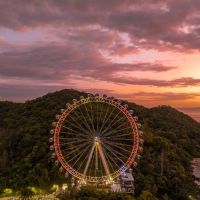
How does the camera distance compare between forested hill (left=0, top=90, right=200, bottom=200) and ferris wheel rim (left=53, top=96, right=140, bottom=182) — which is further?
forested hill (left=0, top=90, right=200, bottom=200)

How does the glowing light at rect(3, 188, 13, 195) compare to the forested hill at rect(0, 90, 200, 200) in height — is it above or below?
below

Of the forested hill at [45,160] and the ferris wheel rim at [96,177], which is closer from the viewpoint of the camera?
the ferris wheel rim at [96,177]

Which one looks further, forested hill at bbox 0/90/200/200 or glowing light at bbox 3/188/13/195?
forested hill at bbox 0/90/200/200

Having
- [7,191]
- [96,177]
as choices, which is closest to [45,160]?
[7,191]

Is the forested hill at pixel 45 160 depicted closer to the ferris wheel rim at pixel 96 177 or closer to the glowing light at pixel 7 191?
the glowing light at pixel 7 191

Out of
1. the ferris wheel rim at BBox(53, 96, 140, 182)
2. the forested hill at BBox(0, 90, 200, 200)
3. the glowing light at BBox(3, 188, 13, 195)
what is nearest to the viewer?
the ferris wheel rim at BBox(53, 96, 140, 182)

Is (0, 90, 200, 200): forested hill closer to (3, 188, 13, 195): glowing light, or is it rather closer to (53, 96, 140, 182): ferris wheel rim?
(3, 188, 13, 195): glowing light

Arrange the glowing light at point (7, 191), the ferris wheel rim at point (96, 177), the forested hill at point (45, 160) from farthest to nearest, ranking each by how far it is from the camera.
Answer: the forested hill at point (45, 160)
the glowing light at point (7, 191)
the ferris wheel rim at point (96, 177)

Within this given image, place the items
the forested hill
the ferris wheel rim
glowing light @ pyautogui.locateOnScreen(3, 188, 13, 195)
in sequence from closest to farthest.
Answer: the ferris wheel rim
glowing light @ pyautogui.locateOnScreen(3, 188, 13, 195)
the forested hill

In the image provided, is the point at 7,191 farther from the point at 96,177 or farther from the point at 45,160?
the point at 96,177

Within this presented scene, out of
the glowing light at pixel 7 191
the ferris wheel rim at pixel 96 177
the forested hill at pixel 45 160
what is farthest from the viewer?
the forested hill at pixel 45 160

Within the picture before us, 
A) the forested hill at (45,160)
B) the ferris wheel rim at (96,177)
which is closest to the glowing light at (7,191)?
the forested hill at (45,160)

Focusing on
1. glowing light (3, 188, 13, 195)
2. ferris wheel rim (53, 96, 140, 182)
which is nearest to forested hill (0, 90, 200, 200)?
glowing light (3, 188, 13, 195)
